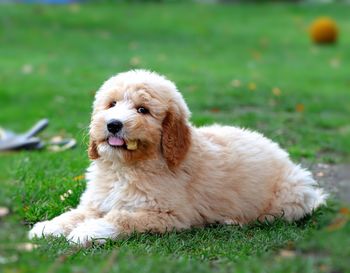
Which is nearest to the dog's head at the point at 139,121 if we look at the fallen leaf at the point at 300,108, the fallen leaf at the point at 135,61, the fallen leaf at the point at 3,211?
Answer: the fallen leaf at the point at 3,211

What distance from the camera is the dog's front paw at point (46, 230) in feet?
18.5

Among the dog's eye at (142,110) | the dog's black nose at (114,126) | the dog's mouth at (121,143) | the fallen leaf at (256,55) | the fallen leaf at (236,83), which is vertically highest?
the dog's eye at (142,110)

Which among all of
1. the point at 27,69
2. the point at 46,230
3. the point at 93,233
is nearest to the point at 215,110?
the point at 27,69

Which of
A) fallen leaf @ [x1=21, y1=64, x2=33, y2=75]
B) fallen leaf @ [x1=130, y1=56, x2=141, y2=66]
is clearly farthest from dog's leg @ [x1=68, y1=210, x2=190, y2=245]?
fallen leaf @ [x1=130, y1=56, x2=141, y2=66]

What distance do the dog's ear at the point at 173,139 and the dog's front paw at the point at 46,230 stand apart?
3.15ft

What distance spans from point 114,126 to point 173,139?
51 cm

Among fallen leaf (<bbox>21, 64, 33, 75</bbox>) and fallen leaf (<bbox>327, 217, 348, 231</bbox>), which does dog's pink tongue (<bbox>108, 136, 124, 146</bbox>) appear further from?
fallen leaf (<bbox>21, 64, 33, 75</bbox>)

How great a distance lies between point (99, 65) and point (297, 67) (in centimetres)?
465

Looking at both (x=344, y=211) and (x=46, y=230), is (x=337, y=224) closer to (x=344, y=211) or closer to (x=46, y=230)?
(x=344, y=211)

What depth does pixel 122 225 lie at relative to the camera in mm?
5598

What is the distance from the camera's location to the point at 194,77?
15.3 meters

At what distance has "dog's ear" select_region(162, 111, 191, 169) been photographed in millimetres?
5793

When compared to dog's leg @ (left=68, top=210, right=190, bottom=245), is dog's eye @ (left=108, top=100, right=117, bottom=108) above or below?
above

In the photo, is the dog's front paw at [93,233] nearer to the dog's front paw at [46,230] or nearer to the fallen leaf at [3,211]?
the dog's front paw at [46,230]
